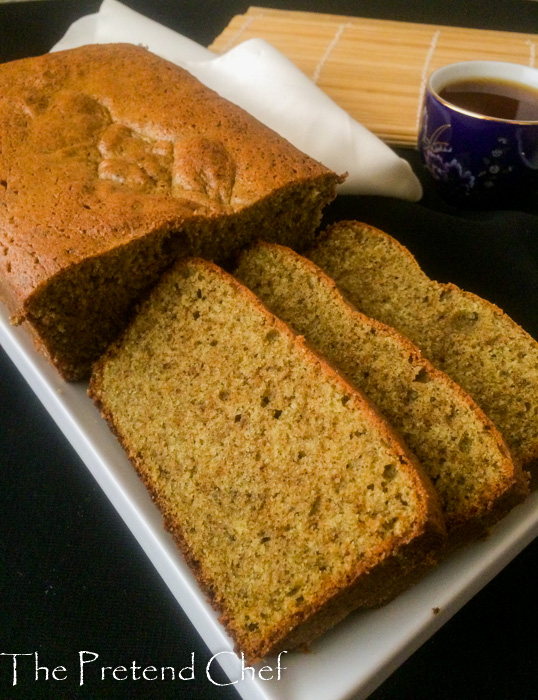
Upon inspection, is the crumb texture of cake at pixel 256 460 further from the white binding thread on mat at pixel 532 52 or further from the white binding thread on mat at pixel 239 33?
the white binding thread on mat at pixel 532 52

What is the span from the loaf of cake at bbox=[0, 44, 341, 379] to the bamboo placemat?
1100 millimetres

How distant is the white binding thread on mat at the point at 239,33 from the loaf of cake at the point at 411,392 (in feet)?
6.93

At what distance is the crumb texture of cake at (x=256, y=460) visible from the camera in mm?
1323

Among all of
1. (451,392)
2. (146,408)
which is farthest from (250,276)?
(451,392)

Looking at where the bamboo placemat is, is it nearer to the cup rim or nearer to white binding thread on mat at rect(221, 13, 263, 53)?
white binding thread on mat at rect(221, 13, 263, 53)

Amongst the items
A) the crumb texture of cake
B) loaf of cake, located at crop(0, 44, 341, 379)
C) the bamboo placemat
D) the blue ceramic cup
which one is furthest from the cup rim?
the crumb texture of cake

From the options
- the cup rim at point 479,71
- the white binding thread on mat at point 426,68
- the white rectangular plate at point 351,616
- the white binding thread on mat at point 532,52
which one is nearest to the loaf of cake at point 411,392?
the white rectangular plate at point 351,616

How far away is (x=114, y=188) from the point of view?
1.80m

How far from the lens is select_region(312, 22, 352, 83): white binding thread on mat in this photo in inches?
127

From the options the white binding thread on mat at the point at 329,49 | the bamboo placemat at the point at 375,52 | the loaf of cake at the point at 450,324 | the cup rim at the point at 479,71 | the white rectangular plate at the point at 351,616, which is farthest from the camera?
the white binding thread on mat at the point at 329,49

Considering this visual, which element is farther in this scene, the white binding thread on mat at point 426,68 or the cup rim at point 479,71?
the white binding thread on mat at point 426,68

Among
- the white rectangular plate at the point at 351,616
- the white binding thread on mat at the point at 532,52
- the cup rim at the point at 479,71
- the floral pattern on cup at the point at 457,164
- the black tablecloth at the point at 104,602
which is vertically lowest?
the black tablecloth at the point at 104,602

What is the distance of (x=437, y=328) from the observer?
1.83 m

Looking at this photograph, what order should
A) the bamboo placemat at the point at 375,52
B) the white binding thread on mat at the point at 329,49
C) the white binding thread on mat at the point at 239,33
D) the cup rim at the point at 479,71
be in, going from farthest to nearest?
the white binding thread on mat at the point at 239,33 → the white binding thread on mat at the point at 329,49 → the bamboo placemat at the point at 375,52 → the cup rim at the point at 479,71
